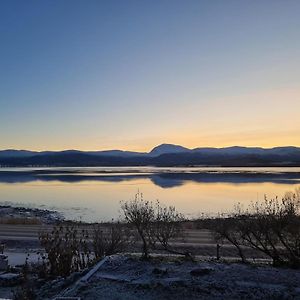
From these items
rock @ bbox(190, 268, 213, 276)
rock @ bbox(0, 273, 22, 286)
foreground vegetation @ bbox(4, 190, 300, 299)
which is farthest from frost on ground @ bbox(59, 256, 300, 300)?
rock @ bbox(0, 273, 22, 286)

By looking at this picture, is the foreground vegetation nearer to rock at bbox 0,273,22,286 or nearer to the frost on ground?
rock at bbox 0,273,22,286

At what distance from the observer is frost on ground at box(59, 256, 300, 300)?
350 inches

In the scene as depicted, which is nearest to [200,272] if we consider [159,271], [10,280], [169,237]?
[159,271]

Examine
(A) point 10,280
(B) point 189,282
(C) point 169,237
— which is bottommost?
(A) point 10,280

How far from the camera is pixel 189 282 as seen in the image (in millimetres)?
9336

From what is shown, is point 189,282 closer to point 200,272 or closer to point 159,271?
point 200,272

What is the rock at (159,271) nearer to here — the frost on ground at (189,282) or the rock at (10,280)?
the frost on ground at (189,282)

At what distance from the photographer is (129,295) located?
29.6ft

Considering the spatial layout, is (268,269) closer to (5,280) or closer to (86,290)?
(86,290)

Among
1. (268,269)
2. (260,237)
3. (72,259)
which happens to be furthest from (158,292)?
(72,259)

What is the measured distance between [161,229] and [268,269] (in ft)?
11.7

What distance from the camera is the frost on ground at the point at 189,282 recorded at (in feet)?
29.2

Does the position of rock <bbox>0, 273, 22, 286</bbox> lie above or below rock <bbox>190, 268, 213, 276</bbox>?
below

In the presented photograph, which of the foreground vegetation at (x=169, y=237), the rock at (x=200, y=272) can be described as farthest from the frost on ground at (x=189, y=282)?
the foreground vegetation at (x=169, y=237)
